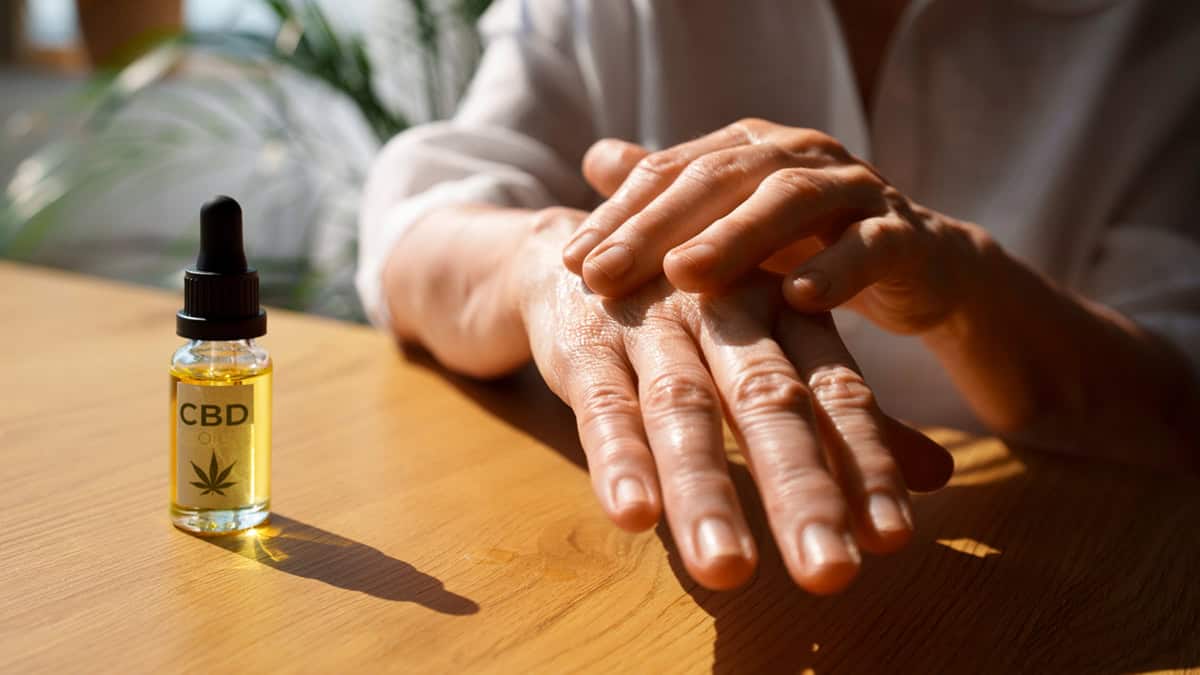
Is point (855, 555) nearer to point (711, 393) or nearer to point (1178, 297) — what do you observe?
point (711, 393)

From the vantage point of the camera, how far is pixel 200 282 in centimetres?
51

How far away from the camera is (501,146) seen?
3.24 feet

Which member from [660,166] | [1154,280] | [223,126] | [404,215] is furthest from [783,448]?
[223,126]

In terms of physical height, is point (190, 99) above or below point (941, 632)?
below

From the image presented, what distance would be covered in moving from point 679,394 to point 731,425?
0.03 meters

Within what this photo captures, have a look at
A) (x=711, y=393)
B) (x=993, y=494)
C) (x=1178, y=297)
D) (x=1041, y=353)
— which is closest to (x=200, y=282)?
(x=711, y=393)

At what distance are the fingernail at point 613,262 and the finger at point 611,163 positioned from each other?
0.44ft

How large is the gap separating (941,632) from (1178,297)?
2.04ft

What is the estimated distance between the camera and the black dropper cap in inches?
20.1

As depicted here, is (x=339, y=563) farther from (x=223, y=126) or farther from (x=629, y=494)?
(x=223, y=126)

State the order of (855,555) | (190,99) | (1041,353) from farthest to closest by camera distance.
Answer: (190,99) < (1041,353) < (855,555)

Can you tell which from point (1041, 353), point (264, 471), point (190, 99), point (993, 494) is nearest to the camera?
point (264, 471)

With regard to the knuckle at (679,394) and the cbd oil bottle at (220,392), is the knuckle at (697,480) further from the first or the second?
the cbd oil bottle at (220,392)

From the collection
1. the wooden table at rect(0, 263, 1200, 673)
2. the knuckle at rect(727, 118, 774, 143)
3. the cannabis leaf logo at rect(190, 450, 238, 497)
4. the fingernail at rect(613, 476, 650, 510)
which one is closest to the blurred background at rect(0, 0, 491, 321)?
the wooden table at rect(0, 263, 1200, 673)
